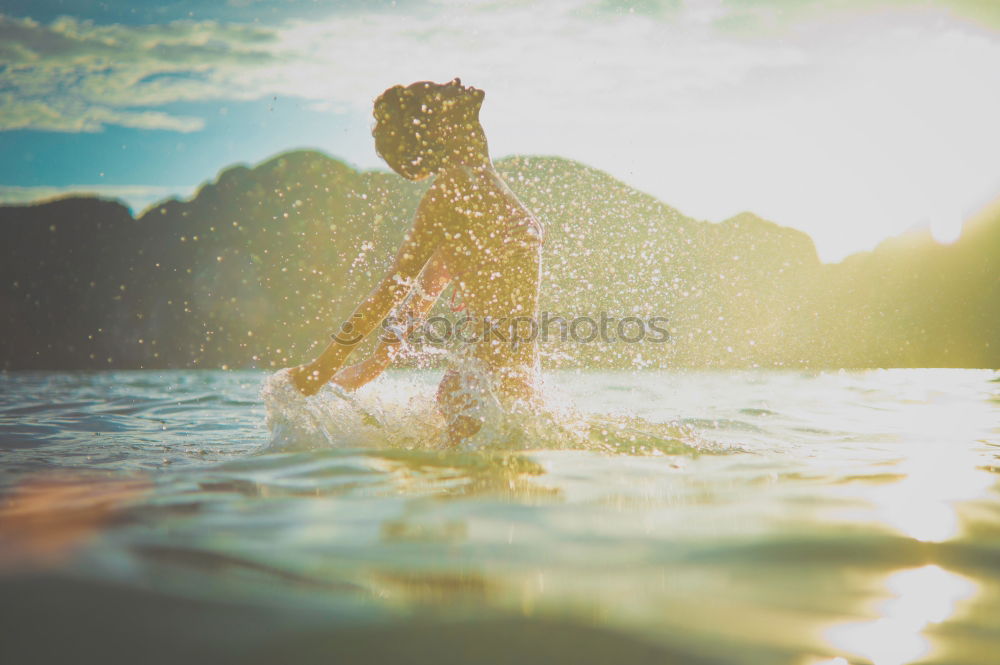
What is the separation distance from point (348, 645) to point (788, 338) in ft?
383

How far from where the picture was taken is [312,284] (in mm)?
97938

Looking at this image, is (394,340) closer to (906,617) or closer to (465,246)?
(465,246)

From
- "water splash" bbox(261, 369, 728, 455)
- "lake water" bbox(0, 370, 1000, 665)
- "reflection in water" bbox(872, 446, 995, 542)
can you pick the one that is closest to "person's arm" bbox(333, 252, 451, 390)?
"water splash" bbox(261, 369, 728, 455)

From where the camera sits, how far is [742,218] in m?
108

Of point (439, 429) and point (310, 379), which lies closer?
point (310, 379)

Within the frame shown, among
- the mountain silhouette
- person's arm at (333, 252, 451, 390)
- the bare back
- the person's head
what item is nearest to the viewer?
the bare back

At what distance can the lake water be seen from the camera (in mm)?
999

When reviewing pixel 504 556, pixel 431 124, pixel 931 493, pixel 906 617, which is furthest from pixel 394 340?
pixel 906 617

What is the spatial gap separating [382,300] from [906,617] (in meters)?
2.71

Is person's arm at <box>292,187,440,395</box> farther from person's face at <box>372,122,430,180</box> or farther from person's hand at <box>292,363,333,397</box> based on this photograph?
person's face at <box>372,122,430,180</box>

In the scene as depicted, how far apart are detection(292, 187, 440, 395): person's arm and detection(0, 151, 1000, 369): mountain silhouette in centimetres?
6848

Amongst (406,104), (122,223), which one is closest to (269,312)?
(122,223)

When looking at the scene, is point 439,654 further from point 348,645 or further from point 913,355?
point 913,355

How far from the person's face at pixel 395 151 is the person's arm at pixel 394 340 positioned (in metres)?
0.59
